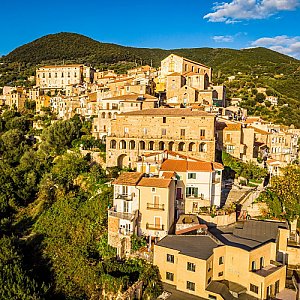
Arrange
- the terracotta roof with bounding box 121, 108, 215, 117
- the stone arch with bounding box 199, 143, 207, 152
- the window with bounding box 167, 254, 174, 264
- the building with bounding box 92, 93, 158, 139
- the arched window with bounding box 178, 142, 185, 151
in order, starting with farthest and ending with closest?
the building with bounding box 92, 93, 158, 139 → the arched window with bounding box 178, 142, 185, 151 → the terracotta roof with bounding box 121, 108, 215, 117 → the stone arch with bounding box 199, 143, 207, 152 → the window with bounding box 167, 254, 174, 264

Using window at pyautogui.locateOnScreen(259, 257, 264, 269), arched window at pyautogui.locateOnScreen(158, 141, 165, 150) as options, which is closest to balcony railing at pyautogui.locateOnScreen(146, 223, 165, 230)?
window at pyautogui.locateOnScreen(259, 257, 264, 269)

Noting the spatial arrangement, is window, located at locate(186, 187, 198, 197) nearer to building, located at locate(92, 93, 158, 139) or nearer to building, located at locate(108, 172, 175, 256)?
building, located at locate(108, 172, 175, 256)

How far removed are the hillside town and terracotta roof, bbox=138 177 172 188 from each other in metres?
0.07

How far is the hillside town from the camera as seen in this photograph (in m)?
21.3

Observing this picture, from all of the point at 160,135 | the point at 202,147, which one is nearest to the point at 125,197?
the point at 160,135

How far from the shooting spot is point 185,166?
1115 inches

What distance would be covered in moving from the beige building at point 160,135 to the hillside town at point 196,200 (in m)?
0.09

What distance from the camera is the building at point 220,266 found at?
67.9ft

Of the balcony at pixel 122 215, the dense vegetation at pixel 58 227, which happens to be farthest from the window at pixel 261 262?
the balcony at pixel 122 215

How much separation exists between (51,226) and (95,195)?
4.62m

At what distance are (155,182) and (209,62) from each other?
103773 mm

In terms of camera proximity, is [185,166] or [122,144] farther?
[122,144]

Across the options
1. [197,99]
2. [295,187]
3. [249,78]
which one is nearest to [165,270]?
[295,187]

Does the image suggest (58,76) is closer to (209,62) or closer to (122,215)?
(209,62)
